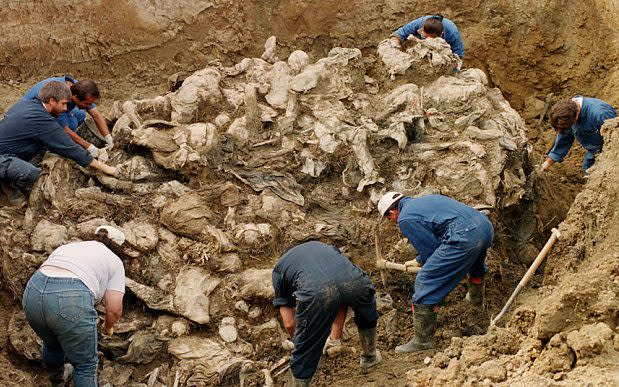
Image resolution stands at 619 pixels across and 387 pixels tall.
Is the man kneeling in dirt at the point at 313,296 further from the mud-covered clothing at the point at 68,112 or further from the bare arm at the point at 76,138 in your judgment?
the mud-covered clothing at the point at 68,112

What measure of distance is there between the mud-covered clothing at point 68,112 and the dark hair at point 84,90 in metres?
0.09

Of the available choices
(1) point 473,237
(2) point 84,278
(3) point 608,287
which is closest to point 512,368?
(3) point 608,287

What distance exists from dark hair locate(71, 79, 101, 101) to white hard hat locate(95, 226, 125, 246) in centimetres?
146

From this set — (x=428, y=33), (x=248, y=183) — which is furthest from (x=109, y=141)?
(x=428, y=33)

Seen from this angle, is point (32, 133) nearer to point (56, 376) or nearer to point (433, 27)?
point (56, 376)

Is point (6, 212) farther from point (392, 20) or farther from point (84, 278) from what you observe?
point (392, 20)

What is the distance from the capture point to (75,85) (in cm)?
655

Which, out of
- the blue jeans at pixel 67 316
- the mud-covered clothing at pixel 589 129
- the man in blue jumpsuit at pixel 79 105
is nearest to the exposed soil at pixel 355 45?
the mud-covered clothing at pixel 589 129

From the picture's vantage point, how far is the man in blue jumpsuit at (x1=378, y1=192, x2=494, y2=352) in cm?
532

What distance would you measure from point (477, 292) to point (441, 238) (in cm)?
90

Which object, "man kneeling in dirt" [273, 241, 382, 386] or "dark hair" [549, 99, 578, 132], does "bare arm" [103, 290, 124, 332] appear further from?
"dark hair" [549, 99, 578, 132]

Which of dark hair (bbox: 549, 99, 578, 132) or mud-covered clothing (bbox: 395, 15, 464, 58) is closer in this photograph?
dark hair (bbox: 549, 99, 578, 132)

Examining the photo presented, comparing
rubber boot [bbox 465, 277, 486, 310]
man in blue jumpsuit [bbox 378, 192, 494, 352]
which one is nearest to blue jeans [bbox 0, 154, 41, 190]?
man in blue jumpsuit [bbox 378, 192, 494, 352]

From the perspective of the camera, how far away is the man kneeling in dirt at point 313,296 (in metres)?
4.87
